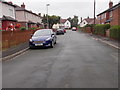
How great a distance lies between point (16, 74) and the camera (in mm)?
6066

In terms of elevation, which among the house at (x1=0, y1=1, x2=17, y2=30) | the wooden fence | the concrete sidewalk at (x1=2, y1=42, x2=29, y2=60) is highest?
the house at (x1=0, y1=1, x2=17, y2=30)

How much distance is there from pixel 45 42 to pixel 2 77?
7518mm

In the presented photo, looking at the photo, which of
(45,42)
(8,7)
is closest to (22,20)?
(8,7)

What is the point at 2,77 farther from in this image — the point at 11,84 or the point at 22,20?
the point at 22,20

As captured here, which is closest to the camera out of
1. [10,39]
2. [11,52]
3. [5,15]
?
[11,52]

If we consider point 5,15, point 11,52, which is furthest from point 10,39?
point 5,15

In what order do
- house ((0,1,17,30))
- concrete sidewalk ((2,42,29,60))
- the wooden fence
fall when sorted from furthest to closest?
house ((0,1,17,30)) < the wooden fence < concrete sidewalk ((2,42,29,60))

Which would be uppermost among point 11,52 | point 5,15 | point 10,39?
point 5,15

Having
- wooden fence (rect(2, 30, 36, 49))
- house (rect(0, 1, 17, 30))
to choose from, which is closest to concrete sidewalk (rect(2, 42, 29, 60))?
wooden fence (rect(2, 30, 36, 49))

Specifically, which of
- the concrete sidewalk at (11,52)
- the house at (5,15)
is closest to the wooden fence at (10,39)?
the concrete sidewalk at (11,52)

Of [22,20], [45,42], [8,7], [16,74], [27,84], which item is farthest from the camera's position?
[22,20]

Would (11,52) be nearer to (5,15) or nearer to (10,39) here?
(10,39)

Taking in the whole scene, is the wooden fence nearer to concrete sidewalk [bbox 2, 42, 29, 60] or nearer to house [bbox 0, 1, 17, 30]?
concrete sidewalk [bbox 2, 42, 29, 60]

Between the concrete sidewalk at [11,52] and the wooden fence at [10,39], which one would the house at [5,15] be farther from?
the concrete sidewalk at [11,52]
